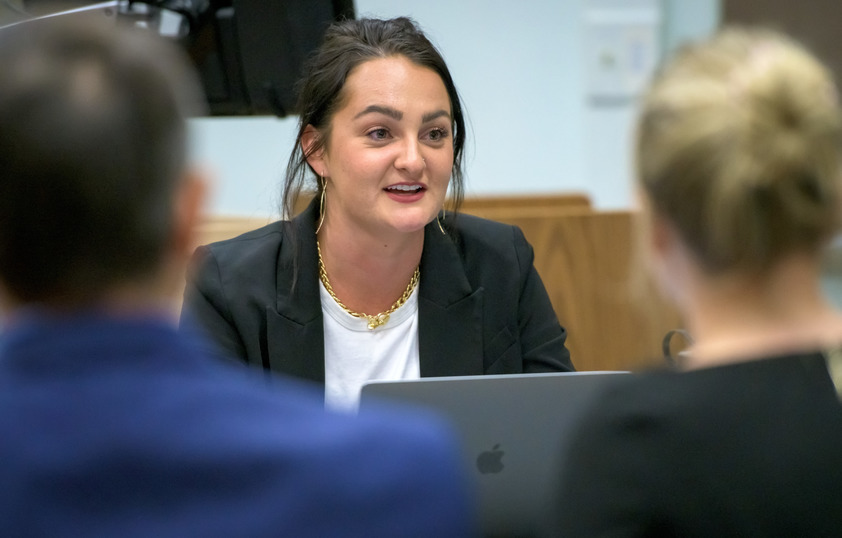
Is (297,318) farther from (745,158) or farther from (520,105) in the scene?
(520,105)

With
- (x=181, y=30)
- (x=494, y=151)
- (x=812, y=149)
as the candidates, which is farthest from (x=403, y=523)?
(x=494, y=151)

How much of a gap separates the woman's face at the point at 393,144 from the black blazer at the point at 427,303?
115 millimetres

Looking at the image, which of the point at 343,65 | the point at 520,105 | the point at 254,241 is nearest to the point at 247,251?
the point at 254,241

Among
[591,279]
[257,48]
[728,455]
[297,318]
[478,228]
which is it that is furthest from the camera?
[591,279]

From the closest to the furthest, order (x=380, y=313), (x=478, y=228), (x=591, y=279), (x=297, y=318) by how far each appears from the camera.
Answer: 1. (x=297, y=318)
2. (x=380, y=313)
3. (x=478, y=228)
4. (x=591, y=279)

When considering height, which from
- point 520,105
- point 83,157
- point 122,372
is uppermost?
point 83,157

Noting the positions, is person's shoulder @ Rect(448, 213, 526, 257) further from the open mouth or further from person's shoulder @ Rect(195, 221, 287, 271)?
person's shoulder @ Rect(195, 221, 287, 271)

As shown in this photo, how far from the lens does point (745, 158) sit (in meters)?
0.70

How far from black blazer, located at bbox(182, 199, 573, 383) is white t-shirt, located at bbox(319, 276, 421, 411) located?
4 centimetres

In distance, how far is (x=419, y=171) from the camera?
174 cm

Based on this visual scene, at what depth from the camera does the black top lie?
0.69 meters

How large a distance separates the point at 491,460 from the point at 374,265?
0.76 meters

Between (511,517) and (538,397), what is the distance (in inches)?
5.5

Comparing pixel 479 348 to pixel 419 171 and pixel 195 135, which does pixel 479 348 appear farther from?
pixel 195 135
